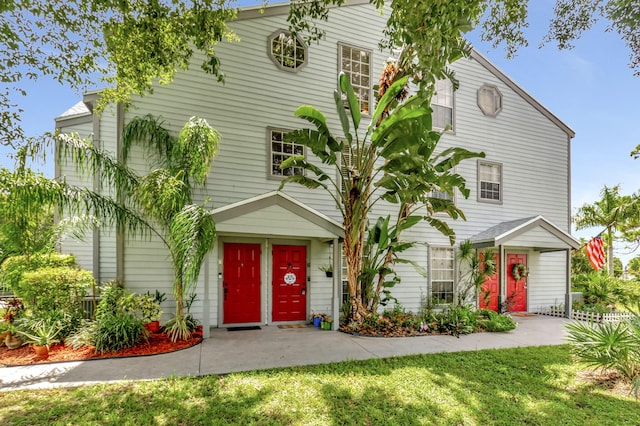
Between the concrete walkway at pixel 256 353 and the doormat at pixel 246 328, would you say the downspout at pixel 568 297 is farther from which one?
the doormat at pixel 246 328

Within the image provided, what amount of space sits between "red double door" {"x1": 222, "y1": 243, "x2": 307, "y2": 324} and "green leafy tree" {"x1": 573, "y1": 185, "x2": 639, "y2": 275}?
58.4 feet

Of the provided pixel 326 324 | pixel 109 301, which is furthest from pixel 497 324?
pixel 109 301

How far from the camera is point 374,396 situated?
441cm

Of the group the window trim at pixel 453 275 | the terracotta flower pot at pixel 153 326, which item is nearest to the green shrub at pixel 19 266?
the terracotta flower pot at pixel 153 326

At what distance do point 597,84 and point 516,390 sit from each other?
7.96m

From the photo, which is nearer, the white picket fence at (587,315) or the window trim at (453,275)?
the white picket fence at (587,315)

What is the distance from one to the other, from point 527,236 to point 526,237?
0.06 metres

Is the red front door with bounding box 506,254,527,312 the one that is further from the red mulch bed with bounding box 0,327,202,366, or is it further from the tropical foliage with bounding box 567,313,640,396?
the red mulch bed with bounding box 0,327,202,366

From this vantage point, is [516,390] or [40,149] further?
[40,149]

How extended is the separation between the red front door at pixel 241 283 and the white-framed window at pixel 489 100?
371 inches

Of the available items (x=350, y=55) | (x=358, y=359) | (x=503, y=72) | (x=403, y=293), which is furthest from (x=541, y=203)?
(x=358, y=359)

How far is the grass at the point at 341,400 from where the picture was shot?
3807 millimetres

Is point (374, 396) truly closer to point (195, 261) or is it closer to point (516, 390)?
point (516, 390)

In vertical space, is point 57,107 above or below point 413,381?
above
